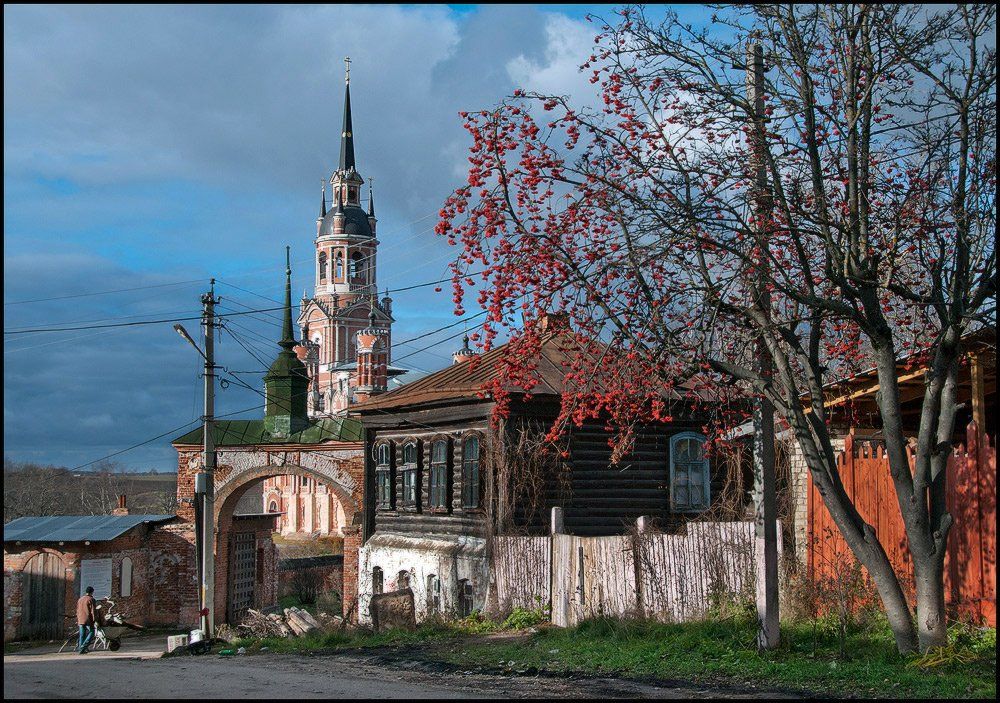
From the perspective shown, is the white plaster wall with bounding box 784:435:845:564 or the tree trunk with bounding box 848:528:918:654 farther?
the white plaster wall with bounding box 784:435:845:564

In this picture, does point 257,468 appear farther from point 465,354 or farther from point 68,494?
point 68,494

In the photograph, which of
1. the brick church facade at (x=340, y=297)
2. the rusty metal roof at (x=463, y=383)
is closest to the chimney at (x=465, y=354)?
the rusty metal roof at (x=463, y=383)

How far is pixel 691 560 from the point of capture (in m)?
15.5

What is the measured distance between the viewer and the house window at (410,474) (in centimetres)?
2655

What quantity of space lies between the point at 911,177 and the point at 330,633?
42.5 feet

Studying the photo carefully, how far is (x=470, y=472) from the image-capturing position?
23938mm

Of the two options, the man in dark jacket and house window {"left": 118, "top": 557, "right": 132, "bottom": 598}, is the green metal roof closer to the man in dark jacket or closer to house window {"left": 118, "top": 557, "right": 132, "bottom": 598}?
house window {"left": 118, "top": 557, "right": 132, "bottom": 598}

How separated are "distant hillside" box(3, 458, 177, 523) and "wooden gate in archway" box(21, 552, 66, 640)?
2669cm

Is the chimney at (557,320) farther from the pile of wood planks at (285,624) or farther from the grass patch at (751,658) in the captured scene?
the pile of wood planks at (285,624)

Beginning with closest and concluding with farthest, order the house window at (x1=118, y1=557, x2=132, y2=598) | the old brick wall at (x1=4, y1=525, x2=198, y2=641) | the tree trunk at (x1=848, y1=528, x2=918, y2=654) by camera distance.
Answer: the tree trunk at (x1=848, y1=528, x2=918, y2=654) → the old brick wall at (x1=4, y1=525, x2=198, y2=641) → the house window at (x1=118, y1=557, x2=132, y2=598)

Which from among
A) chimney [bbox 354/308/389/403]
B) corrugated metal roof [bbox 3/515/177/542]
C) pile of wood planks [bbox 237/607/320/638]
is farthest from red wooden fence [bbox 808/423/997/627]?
chimney [bbox 354/308/389/403]

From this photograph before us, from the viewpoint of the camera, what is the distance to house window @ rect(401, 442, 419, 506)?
2655 cm

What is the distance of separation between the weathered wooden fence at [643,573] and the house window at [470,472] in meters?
4.63

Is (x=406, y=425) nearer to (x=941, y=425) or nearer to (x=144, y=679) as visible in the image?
(x=144, y=679)
